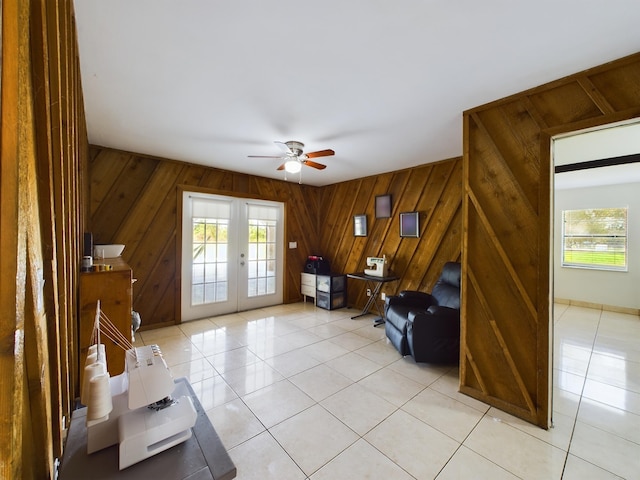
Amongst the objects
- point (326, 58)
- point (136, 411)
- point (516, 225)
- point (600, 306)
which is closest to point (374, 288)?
point (516, 225)

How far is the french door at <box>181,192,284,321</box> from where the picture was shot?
431 centimetres

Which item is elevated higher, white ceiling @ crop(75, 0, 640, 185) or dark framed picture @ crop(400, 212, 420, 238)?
white ceiling @ crop(75, 0, 640, 185)

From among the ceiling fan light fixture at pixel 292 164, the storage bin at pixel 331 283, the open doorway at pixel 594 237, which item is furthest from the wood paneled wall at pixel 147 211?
the open doorway at pixel 594 237

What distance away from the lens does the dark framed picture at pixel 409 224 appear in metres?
4.23

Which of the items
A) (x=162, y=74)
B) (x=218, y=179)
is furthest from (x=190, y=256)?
(x=162, y=74)

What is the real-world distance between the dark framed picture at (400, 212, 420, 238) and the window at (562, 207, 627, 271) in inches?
157

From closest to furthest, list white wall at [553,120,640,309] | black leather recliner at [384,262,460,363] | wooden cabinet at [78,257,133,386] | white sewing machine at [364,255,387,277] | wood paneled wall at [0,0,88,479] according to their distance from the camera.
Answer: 1. wood paneled wall at [0,0,88,479]
2. wooden cabinet at [78,257,133,386]
3. black leather recliner at [384,262,460,363]
4. white sewing machine at [364,255,387,277]
5. white wall at [553,120,640,309]

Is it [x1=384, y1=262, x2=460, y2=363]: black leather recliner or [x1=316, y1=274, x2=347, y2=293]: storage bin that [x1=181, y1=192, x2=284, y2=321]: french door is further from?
[x1=384, y1=262, x2=460, y2=363]: black leather recliner

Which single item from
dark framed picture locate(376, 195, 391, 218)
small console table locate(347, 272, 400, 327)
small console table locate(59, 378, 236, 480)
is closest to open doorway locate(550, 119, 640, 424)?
small console table locate(347, 272, 400, 327)

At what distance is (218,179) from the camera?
14.9 ft

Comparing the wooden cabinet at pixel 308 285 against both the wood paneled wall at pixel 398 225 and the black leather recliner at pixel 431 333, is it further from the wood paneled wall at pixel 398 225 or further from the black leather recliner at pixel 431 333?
the black leather recliner at pixel 431 333

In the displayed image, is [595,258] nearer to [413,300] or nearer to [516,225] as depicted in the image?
[413,300]

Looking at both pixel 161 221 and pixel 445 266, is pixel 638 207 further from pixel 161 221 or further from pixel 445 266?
pixel 161 221

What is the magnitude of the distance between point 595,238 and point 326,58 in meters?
6.69
